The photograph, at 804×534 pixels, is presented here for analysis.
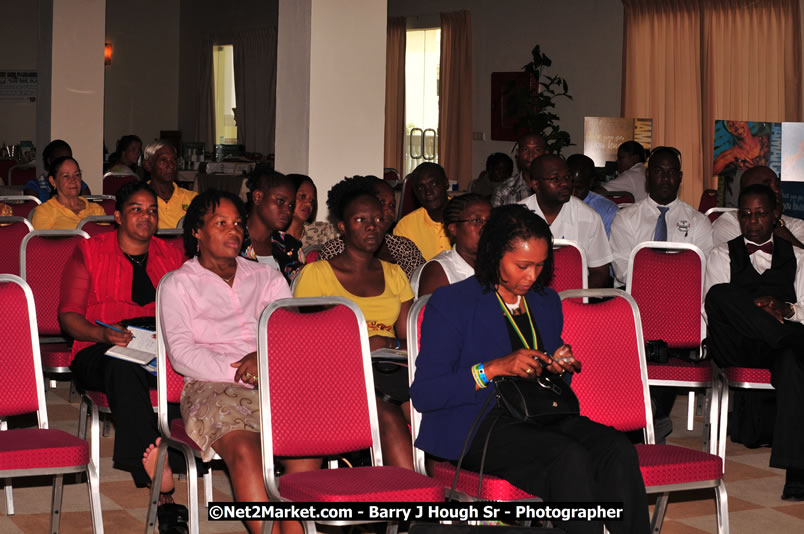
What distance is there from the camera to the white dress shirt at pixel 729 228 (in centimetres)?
607

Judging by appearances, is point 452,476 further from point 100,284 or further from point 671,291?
point 671,291

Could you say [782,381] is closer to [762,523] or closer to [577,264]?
[762,523]

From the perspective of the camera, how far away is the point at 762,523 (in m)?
4.14

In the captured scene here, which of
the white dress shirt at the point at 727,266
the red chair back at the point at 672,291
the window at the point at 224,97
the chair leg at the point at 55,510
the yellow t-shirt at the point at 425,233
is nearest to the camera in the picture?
the chair leg at the point at 55,510

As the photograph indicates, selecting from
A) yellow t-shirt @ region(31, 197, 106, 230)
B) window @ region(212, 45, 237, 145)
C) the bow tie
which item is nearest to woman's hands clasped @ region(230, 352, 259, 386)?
the bow tie

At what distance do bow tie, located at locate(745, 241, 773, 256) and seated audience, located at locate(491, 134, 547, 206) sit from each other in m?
1.69

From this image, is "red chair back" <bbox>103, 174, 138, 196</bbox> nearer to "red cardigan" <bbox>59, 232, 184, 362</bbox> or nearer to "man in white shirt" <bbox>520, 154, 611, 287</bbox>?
"man in white shirt" <bbox>520, 154, 611, 287</bbox>

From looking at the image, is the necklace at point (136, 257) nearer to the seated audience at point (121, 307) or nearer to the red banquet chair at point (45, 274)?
the seated audience at point (121, 307)

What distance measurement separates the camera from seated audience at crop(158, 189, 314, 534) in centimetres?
325

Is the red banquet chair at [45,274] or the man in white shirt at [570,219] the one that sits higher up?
the man in white shirt at [570,219]

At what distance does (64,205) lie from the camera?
648 cm

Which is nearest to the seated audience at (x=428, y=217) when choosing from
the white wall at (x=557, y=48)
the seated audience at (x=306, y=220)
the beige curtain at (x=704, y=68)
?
the seated audience at (x=306, y=220)

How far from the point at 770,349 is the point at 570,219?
1.29 meters

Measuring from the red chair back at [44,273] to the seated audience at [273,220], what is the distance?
0.84 m
